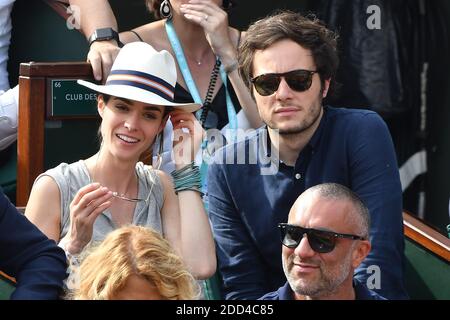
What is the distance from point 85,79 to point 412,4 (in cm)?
200

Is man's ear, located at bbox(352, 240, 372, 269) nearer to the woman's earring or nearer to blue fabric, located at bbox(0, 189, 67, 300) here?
blue fabric, located at bbox(0, 189, 67, 300)

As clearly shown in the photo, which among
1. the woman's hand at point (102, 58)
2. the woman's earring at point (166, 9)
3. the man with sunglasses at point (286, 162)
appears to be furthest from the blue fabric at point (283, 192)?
the woman's earring at point (166, 9)

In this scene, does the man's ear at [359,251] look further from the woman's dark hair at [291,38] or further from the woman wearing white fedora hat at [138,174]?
the woman's dark hair at [291,38]

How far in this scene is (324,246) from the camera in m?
3.15

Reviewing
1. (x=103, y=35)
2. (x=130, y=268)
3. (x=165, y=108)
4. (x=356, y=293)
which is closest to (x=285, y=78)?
(x=165, y=108)

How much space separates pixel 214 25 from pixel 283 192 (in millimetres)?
792

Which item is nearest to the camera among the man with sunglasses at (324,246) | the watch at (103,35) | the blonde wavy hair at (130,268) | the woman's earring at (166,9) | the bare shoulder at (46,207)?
the blonde wavy hair at (130,268)

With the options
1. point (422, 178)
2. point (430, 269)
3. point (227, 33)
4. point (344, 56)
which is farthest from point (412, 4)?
point (430, 269)

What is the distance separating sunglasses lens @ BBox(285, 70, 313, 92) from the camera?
3.79 m

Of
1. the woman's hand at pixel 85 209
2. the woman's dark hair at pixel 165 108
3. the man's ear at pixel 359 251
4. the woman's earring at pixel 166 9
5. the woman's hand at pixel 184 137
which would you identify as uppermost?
the woman's earring at pixel 166 9

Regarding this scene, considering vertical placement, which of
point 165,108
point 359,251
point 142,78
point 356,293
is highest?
point 142,78

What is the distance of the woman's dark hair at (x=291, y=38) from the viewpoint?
12.7ft

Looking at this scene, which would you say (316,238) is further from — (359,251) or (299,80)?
(299,80)

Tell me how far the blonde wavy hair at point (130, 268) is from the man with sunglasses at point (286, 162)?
3.19 ft
